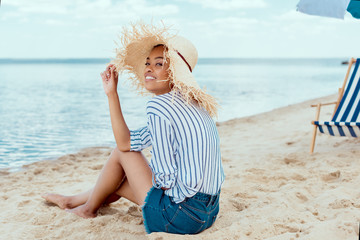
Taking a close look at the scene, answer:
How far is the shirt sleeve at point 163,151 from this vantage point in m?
2.00

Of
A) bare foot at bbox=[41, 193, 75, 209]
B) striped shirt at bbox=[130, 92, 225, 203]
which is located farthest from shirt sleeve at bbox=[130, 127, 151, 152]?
bare foot at bbox=[41, 193, 75, 209]

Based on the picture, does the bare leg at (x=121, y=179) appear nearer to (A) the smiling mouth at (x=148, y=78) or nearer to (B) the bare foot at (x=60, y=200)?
(B) the bare foot at (x=60, y=200)

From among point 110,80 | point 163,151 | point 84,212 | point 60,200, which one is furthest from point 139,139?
point 60,200

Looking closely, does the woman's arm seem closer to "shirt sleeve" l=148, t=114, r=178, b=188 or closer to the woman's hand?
the woman's hand

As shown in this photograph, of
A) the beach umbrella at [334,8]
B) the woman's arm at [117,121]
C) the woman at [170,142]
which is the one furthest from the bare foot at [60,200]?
the beach umbrella at [334,8]

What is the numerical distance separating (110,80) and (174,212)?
89 cm

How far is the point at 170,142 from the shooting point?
203 cm

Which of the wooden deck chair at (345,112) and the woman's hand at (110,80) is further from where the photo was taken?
the wooden deck chair at (345,112)

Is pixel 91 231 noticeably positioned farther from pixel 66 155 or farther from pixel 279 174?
A: pixel 66 155

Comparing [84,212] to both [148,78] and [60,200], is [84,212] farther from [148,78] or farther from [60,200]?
[148,78]

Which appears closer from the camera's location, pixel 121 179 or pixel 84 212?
pixel 121 179

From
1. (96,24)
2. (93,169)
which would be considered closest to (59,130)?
(93,169)

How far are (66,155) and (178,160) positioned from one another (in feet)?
12.2

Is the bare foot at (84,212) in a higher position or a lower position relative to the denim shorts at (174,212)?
lower
